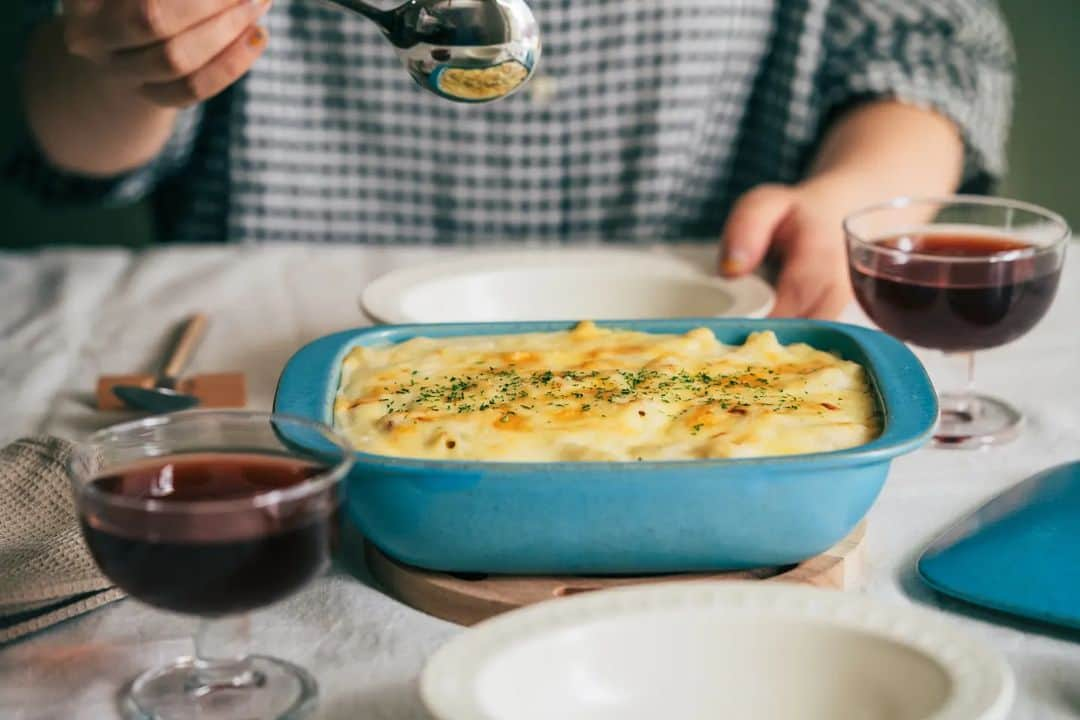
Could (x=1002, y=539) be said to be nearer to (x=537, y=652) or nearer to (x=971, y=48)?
(x=537, y=652)

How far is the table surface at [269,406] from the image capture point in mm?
787

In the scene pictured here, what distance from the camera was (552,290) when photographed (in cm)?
143

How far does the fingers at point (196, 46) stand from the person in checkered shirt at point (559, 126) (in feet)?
1.77

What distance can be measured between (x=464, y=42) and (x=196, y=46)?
0.84 feet

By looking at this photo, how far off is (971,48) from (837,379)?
1132 mm

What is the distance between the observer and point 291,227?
205 centimetres

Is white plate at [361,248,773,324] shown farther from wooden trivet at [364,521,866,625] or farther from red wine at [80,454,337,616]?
red wine at [80,454,337,616]

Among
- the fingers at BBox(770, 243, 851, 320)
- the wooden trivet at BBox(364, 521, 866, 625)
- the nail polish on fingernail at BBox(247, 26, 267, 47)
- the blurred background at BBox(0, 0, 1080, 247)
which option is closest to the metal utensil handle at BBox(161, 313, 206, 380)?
the nail polish on fingernail at BBox(247, 26, 267, 47)

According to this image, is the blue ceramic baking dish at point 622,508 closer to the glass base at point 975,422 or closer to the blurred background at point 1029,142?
the glass base at point 975,422

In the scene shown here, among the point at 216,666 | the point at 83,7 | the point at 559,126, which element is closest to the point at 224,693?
the point at 216,666

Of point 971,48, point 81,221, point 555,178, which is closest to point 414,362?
point 555,178

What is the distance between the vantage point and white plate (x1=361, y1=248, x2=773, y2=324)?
1365 mm

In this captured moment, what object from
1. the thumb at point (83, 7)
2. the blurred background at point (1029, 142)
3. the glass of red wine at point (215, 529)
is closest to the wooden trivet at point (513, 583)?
the glass of red wine at point (215, 529)

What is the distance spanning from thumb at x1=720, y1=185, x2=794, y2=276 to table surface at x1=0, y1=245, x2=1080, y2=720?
0.09 meters
